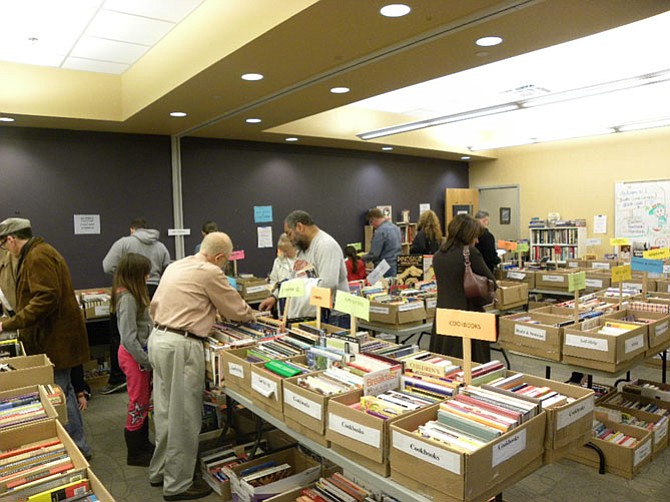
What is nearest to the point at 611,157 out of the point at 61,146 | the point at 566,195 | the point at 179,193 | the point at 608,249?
the point at 566,195

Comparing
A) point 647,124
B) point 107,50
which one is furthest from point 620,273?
point 107,50

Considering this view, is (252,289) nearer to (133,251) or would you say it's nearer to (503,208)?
(133,251)

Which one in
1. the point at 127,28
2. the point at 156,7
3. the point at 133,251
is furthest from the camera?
the point at 133,251

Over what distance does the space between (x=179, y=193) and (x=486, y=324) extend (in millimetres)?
5621

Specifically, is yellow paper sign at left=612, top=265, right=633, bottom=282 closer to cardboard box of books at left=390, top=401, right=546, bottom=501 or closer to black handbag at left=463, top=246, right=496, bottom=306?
black handbag at left=463, top=246, right=496, bottom=306

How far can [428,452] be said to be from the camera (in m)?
1.60

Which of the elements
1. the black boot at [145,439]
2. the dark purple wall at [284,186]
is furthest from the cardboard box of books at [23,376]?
the dark purple wall at [284,186]

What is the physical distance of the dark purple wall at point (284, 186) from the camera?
707 cm

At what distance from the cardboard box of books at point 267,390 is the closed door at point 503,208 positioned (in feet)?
28.1

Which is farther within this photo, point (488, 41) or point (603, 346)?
point (488, 41)

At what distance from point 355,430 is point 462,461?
45 centimetres

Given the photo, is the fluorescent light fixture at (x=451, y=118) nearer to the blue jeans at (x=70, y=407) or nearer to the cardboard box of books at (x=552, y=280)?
the cardboard box of books at (x=552, y=280)

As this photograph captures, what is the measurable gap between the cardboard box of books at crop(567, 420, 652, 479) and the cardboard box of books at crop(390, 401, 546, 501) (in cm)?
190

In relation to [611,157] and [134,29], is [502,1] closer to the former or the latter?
[134,29]
